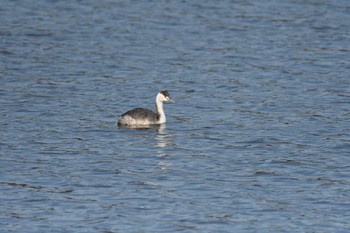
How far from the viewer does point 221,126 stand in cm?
2838

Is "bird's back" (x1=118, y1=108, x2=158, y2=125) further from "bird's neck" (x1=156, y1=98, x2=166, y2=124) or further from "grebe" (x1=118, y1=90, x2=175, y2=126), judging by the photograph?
"bird's neck" (x1=156, y1=98, x2=166, y2=124)

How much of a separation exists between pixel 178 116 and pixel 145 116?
60.6 inches

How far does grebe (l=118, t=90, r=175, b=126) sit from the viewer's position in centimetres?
2817

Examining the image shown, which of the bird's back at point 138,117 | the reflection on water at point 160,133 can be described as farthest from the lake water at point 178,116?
the bird's back at point 138,117

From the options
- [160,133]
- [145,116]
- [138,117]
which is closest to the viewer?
[160,133]

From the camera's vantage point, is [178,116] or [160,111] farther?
[178,116]

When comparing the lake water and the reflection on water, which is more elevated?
the lake water

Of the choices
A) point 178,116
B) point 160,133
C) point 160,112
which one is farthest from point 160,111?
point 160,133

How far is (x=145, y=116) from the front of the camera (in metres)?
28.7

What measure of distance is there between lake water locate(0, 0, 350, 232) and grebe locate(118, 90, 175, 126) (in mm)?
307

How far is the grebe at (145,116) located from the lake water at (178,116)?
307 millimetres

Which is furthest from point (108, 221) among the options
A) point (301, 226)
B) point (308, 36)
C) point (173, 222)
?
point (308, 36)

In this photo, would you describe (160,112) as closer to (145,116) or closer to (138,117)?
(145,116)

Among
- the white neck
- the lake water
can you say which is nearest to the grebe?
the white neck
